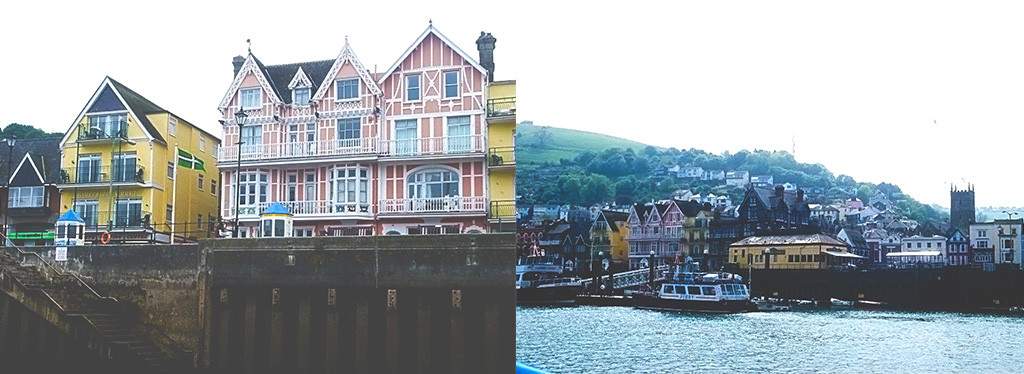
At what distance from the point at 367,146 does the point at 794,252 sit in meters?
71.5

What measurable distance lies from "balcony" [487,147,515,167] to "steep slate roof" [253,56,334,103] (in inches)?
329

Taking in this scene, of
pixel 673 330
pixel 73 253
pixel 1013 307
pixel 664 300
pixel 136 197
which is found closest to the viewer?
pixel 73 253

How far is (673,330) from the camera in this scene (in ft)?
174

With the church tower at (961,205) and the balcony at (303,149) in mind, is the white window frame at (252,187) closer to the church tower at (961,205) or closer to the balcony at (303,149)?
the balcony at (303,149)

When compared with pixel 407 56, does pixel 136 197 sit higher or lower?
lower

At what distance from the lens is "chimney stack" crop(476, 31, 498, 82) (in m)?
37.0

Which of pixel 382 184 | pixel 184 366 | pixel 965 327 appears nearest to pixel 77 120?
pixel 382 184

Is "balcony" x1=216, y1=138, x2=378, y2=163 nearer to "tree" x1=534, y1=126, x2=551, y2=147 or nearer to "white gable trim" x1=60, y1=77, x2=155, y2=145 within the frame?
"white gable trim" x1=60, y1=77, x2=155, y2=145

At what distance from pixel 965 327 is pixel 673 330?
2023cm

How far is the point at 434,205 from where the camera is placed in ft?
111

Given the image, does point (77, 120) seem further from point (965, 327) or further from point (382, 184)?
point (965, 327)

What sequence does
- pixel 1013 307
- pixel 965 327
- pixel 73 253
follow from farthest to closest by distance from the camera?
pixel 1013 307
pixel 965 327
pixel 73 253

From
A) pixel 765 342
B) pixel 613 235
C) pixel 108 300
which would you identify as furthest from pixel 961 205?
pixel 108 300

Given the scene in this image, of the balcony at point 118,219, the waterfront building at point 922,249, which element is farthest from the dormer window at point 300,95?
the waterfront building at point 922,249
